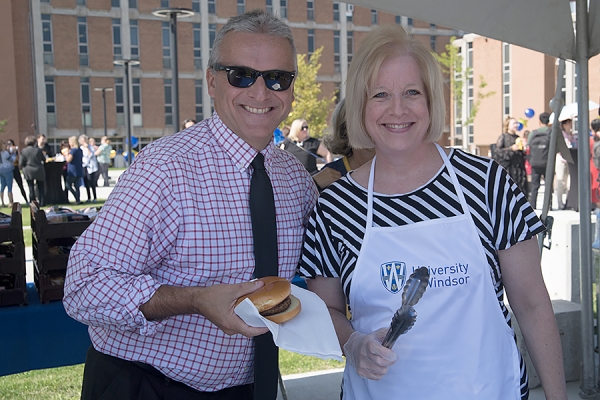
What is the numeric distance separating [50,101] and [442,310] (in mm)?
46390

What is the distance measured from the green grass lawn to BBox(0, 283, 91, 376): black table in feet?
3.81

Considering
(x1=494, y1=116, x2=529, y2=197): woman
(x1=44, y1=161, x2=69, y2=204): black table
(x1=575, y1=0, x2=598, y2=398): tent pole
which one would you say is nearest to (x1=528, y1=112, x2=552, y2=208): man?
(x1=494, y1=116, x2=529, y2=197): woman

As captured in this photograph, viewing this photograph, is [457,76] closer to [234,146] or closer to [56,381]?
[56,381]

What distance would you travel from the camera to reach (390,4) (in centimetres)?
A: 295

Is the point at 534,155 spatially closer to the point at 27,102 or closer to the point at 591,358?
the point at 591,358

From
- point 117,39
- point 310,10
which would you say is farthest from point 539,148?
point 310,10

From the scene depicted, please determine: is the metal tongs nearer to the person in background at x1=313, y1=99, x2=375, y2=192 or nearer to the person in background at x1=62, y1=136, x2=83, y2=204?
the person in background at x1=313, y1=99, x2=375, y2=192

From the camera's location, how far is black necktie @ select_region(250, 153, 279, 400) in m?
1.83

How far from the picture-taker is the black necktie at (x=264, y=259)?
1833 millimetres

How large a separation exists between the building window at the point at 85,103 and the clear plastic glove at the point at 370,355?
45.6m

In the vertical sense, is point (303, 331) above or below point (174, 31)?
below

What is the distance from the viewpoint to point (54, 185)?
15.7m

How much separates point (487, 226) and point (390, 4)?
1605 millimetres

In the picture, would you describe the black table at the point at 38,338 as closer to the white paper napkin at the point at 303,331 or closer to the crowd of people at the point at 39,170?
the white paper napkin at the point at 303,331
